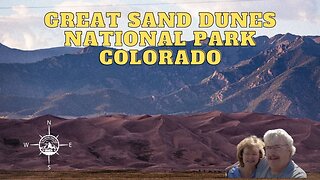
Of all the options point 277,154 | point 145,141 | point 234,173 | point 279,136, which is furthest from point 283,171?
point 145,141

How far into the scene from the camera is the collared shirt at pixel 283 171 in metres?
10.4

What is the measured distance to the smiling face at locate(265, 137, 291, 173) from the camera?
11.0 meters

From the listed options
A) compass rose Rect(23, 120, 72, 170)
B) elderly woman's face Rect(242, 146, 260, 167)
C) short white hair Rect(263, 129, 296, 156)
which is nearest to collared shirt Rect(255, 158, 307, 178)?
elderly woman's face Rect(242, 146, 260, 167)

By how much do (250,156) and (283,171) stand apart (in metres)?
0.72

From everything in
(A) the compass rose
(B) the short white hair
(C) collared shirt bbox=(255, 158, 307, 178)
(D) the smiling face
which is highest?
(A) the compass rose

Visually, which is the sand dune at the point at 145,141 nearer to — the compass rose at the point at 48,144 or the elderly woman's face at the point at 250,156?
the compass rose at the point at 48,144

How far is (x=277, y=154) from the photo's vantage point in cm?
1107

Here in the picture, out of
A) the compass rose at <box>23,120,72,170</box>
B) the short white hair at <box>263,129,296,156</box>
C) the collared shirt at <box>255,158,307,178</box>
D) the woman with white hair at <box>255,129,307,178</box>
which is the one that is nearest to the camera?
the collared shirt at <box>255,158,307,178</box>

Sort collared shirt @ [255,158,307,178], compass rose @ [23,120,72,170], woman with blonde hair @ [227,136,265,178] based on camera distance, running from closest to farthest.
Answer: collared shirt @ [255,158,307,178], woman with blonde hair @ [227,136,265,178], compass rose @ [23,120,72,170]

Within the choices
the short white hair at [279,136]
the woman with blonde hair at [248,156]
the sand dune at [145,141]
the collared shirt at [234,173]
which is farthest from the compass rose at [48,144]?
the short white hair at [279,136]

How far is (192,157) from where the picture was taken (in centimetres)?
Result: 13425

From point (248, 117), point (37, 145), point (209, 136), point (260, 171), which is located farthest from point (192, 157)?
point (260, 171)

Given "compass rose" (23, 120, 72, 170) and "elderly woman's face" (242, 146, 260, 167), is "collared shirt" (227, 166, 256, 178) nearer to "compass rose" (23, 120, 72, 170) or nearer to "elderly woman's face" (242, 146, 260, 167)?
"elderly woman's face" (242, 146, 260, 167)

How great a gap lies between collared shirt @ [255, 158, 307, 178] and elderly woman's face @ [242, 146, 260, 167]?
0.11m
